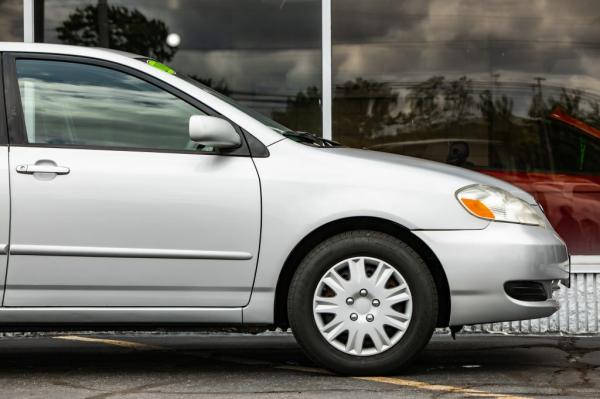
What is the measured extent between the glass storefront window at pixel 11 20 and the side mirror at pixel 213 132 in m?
3.88

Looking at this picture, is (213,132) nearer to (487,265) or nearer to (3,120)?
(3,120)

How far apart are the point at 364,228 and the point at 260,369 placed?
103cm

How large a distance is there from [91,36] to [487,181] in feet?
13.8

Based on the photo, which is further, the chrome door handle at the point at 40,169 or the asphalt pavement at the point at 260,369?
the chrome door handle at the point at 40,169

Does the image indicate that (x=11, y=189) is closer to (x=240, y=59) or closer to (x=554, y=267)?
(x=554, y=267)

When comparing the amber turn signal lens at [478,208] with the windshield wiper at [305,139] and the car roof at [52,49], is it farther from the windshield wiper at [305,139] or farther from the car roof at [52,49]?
the car roof at [52,49]

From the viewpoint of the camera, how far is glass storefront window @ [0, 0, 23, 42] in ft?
29.8

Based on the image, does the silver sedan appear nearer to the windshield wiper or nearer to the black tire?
the black tire

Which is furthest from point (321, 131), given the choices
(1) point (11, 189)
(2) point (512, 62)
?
(1) point (11, 189)

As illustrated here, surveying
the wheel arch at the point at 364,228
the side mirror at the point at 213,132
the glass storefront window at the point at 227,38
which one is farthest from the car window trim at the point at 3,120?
the glass storefront window at the point at 227,38

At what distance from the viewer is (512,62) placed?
8.89 meters

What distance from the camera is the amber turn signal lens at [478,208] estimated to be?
571 centimetres

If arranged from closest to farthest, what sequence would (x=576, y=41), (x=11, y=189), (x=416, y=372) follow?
(x=11, y=189) → (x=416, y=372) → (x=576, y=41)

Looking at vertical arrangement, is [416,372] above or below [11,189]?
below
